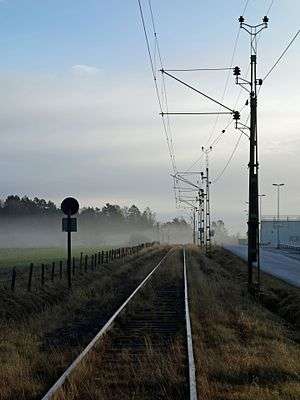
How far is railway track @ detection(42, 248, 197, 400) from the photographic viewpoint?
921 cm

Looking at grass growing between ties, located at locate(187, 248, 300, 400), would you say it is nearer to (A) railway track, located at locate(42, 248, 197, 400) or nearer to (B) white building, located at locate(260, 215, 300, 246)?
(A) railway track, located at locate(42, 248, 197, 400)

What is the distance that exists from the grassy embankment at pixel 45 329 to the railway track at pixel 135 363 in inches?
14.3

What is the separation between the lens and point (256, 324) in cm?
1650

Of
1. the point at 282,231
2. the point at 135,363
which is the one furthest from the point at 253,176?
the point at 282,231

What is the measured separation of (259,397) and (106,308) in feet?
38.4

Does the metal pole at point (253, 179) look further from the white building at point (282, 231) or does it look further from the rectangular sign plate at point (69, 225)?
the white building at point (282, 231)

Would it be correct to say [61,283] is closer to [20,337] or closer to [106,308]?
[106,308]

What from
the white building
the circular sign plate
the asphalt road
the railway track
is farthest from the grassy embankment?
the white building

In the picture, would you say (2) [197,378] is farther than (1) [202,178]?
No

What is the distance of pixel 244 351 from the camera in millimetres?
12508

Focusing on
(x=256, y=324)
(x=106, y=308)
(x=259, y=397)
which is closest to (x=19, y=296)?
(x=106, y=308)

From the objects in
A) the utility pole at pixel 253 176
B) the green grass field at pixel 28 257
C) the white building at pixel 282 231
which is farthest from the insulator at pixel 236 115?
the white building at pixel 282 231

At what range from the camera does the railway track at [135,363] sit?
9211mm

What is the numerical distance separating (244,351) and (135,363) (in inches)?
90.6
